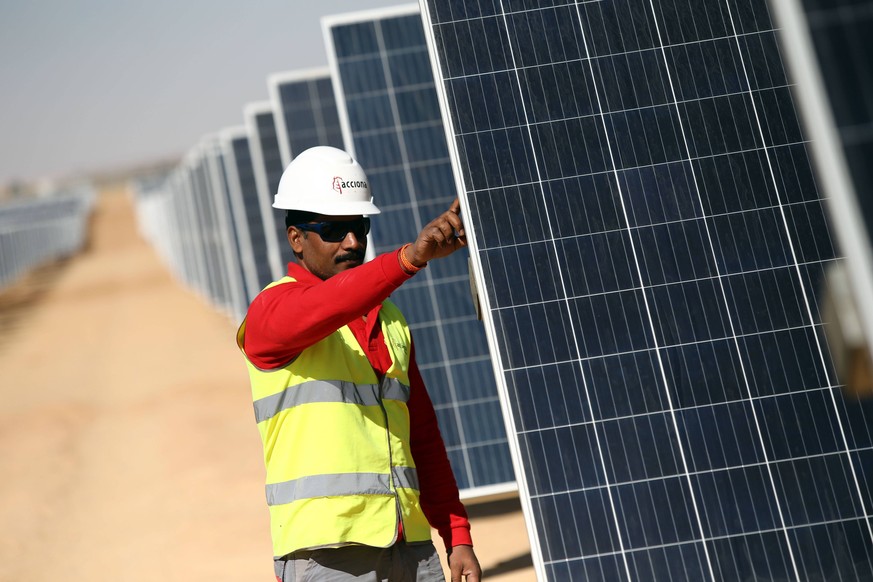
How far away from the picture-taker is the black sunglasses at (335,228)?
4258 mm

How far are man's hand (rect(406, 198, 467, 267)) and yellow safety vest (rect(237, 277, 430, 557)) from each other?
0.58m

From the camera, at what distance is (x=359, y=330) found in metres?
4.36

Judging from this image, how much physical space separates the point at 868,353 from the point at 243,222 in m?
17.4

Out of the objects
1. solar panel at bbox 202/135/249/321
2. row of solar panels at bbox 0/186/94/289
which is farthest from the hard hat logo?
row of solar panels at bbox 0/186/94/289

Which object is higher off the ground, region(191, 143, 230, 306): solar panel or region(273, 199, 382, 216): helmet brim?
region(191, 143, 230, 306): solar panel

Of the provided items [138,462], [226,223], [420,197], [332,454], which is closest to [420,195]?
[420,197]

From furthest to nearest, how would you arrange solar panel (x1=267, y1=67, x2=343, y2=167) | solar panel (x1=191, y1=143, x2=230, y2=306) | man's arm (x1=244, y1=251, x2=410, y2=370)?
1. solar panel (x1=191, y1=143, x2=230, y2=306)
2. solar panel (x1=267, y1=67, x2=343, y2=167)
3. man's arm (x1=244, y1=251, x2=410, y2=370)

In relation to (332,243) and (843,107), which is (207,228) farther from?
(843,107)

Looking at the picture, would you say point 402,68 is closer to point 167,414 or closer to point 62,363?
point 167,414

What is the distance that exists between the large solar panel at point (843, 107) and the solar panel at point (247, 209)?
17000 mm

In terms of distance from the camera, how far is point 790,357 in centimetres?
467

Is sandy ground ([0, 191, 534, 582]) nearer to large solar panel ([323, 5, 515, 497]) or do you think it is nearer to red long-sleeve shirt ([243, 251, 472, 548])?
large solar panel ([323, 5, 515, 497])

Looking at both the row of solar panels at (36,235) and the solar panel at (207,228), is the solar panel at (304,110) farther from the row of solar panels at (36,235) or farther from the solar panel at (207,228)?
the row of solar panels at (36,235)

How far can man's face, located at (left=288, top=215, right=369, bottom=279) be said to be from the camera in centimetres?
424
